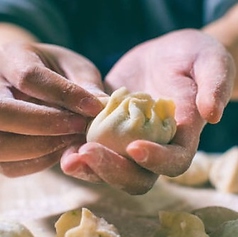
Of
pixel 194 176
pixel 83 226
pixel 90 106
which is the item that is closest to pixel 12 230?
pixel 83 226

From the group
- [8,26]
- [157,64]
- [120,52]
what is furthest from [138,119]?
[120,52]

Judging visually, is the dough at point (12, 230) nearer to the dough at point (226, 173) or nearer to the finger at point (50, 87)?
the finger at point (50, 87)

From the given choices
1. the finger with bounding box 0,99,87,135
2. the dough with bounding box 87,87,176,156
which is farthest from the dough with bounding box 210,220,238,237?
the finger with bounding box 0,99,87,135

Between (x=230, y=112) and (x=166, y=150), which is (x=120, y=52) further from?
(x=166, y=150)

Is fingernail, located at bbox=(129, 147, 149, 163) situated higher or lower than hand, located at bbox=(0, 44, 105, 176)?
higher

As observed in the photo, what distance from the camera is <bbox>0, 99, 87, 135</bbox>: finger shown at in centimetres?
82

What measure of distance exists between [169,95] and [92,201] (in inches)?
9.7

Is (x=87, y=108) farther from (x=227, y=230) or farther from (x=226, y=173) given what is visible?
(x=226, y=173)

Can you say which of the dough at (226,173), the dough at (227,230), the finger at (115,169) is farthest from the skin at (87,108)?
the dough at (226,173)

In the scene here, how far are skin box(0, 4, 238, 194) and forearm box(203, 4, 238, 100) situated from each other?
1.02 ft

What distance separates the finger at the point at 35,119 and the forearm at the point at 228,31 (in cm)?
63

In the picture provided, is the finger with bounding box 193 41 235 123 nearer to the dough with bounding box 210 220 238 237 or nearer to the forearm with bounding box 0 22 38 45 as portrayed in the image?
the dough with bounding box 210 220 238 237

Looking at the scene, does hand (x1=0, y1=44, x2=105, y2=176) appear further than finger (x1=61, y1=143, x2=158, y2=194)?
Yes

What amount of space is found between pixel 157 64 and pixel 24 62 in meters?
0.31
